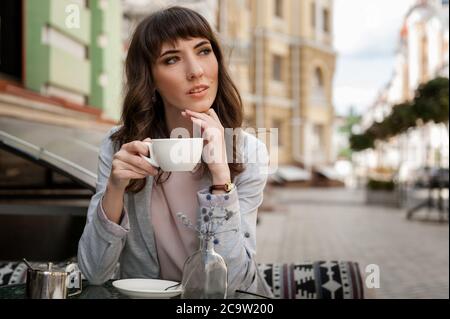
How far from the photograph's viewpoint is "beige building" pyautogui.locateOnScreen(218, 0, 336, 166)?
73.9 ft

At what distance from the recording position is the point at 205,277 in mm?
1128

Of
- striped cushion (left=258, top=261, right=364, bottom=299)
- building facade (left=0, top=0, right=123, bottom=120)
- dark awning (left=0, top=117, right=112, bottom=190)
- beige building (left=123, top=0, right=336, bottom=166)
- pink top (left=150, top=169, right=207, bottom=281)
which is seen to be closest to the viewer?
pink top (left=150, top=169, right=207, bottom=281)

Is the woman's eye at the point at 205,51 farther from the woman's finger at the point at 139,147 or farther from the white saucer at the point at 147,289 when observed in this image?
the white saucer at the point at 147,289

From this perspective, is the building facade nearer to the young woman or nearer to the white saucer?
the young woman

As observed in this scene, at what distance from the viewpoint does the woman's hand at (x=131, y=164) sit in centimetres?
119

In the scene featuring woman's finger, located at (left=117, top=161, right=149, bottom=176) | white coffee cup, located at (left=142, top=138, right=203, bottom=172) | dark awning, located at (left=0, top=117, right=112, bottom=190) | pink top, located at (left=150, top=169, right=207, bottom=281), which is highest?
dark awning, located at (left=0, top=117, right=112, bottom=190)

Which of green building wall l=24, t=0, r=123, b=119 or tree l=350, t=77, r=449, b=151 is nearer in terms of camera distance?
green building wall l=24, t=0, r=123, b=119

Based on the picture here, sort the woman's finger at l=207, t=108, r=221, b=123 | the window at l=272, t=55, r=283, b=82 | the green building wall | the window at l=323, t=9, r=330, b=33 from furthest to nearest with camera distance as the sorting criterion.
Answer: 1. the window at l=272, t=55, r=283, b=82
2. the window at l=323, t=9, r=330, b=33
3. the green building wall
4. the woman's finger at l=207, t=108, r=221, b=123

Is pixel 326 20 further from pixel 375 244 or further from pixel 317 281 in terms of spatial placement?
pixel 317 281

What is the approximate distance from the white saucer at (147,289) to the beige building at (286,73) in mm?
20603

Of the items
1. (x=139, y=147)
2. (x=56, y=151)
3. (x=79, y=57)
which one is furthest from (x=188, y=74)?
(x=79, y=57)

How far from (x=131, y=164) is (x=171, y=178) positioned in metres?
0.25

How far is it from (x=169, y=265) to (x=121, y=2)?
6306 mm

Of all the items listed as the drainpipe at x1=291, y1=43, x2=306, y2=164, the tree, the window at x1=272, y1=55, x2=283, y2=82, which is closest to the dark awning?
the tree
